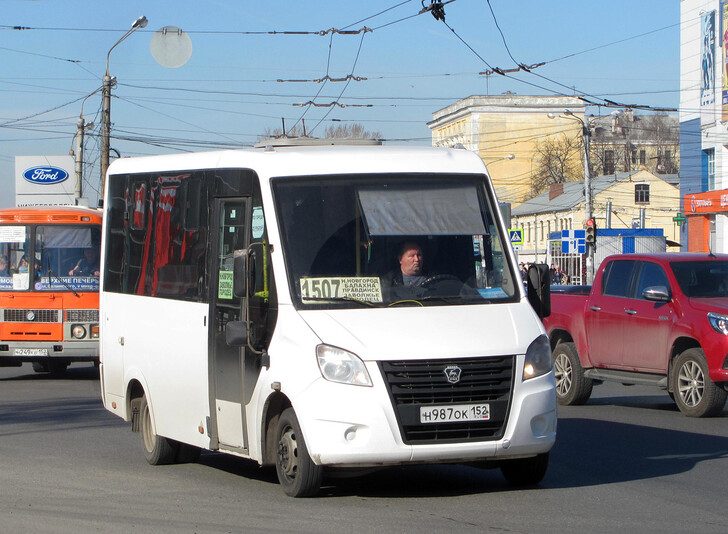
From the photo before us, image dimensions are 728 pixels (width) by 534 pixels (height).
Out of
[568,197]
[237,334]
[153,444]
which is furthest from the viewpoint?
[568,197]

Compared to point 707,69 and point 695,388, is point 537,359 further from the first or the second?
point 707,69

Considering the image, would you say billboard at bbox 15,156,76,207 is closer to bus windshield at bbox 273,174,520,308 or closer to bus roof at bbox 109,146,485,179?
bus roof at bbox 109,146,485,179

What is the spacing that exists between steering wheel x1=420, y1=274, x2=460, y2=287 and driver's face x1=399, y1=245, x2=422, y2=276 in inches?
3.4

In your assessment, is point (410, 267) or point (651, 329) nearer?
point (410, 267)

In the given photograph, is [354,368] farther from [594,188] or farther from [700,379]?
[594,188]

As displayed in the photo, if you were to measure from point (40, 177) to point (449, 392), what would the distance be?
2092 inches

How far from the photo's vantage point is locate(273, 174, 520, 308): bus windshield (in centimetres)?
807

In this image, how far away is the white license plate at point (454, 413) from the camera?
24.8ft

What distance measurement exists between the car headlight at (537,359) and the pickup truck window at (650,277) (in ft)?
21.3

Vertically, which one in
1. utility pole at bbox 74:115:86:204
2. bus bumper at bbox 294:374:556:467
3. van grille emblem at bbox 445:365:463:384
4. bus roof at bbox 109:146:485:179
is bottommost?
bus bumper at bbox 294:374:556:467

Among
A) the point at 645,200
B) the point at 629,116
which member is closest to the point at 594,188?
the point at 645,200

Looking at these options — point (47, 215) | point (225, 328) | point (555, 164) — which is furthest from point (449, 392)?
point (555, 164)

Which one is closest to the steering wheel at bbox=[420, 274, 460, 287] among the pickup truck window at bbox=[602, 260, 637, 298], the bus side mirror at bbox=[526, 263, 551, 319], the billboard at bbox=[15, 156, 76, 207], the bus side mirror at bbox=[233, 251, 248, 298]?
the bus side mirror at bbox=[526, 263, 551, 319]

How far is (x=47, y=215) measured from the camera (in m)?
19.9
